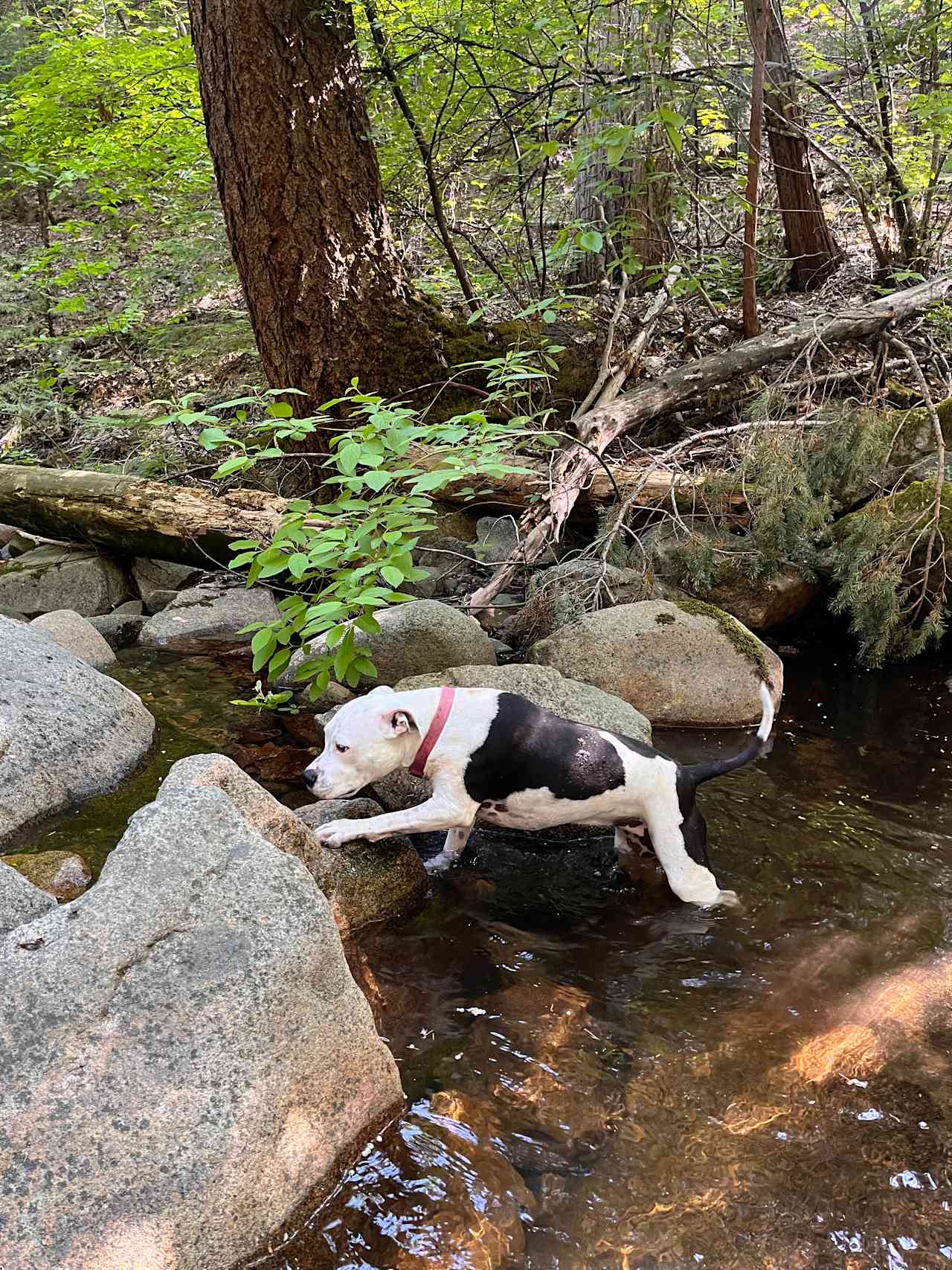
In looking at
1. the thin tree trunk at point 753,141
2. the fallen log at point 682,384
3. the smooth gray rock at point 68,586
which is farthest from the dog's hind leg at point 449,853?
the thin tree trunk at point 753,141

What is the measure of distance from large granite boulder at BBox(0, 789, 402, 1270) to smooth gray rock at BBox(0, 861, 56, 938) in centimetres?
34

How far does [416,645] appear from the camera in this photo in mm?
5984

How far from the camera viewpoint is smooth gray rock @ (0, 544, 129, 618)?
26.2 ft

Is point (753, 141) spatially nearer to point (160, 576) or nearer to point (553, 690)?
point (553, 690)

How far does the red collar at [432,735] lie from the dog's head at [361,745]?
0.05m

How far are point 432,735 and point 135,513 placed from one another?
15.4 ft

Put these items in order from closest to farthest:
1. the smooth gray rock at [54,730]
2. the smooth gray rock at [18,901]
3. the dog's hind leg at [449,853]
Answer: the smooth gray rock at [18,901] < the dog's hind leg at [449,853] < the smooth gray rock at [54,730]

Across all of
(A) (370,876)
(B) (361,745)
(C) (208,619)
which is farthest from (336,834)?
(C) (208,619)

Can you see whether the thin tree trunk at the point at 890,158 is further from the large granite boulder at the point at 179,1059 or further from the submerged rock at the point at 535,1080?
the large granite boulder at the point at 179,1059

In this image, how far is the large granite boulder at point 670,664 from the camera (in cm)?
596

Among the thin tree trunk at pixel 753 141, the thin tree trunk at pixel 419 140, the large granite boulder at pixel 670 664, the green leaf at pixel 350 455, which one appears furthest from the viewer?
the thin tree trunk at pixel 419 140

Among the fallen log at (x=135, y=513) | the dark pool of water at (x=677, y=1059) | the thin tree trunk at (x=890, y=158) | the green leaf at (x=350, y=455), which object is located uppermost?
the thin tree trunk at (x=890, y=158)

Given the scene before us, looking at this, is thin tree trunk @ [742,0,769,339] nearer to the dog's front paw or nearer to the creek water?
the creek water

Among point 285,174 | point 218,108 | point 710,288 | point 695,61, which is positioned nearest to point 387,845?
point 285,174
